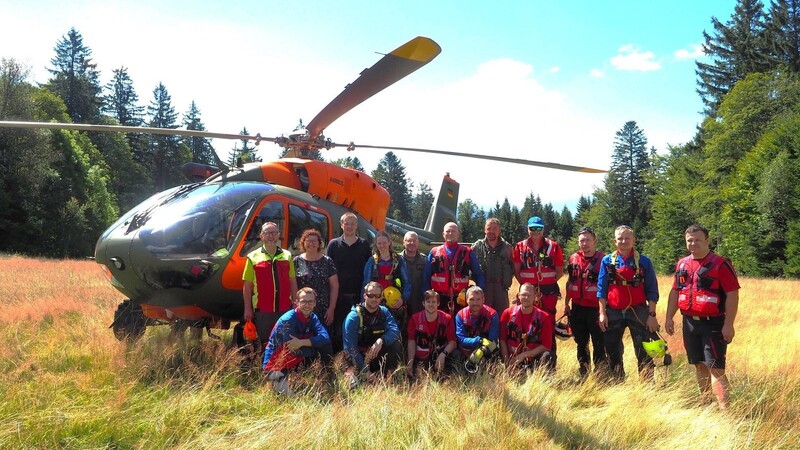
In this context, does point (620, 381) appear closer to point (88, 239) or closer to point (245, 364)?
point (245, 364)

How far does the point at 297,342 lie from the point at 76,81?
63.6 metres

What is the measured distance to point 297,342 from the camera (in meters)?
5.13

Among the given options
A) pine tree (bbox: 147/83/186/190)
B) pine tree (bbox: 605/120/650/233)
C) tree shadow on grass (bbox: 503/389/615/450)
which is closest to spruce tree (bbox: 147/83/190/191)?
pine tree (bbox: 147/83/186/190)

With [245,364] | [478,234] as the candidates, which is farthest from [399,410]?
[478,234]

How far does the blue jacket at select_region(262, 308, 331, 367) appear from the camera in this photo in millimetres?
5148

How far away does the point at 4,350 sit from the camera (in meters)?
5.84

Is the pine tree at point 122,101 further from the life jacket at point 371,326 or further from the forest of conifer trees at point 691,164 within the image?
the life jacket at point 371,326

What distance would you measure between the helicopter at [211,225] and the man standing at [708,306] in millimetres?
1895

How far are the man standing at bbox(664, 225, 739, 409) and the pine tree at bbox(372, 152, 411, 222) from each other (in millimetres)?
78112

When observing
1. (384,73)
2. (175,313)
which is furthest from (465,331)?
(175,313)

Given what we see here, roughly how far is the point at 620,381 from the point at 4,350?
6.61 metres

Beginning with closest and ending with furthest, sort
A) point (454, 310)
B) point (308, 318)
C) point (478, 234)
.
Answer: point (308, 318) → point (454, 310) → point (478, 234)

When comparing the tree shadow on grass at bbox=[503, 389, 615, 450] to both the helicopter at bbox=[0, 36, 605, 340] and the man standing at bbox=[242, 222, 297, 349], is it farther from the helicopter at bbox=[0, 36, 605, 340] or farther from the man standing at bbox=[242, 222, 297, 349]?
the helicopter at bbox=[0, 36, 605, 340]

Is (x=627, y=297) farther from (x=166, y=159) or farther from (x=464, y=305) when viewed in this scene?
(x=166, y=159)
